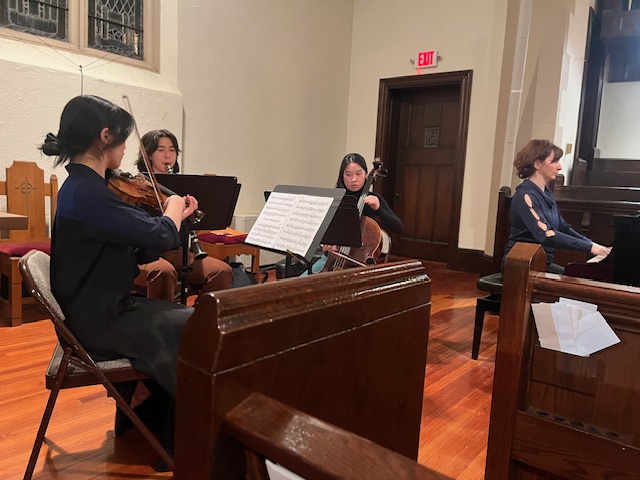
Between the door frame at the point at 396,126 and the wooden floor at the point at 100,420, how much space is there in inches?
103

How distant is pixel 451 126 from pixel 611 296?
4.93 m

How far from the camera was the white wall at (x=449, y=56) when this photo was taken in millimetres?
5141

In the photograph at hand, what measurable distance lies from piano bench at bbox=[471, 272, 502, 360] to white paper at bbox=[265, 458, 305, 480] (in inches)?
92.6

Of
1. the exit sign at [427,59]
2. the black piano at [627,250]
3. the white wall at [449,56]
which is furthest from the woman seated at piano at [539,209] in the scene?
the exit sign at [427,59]

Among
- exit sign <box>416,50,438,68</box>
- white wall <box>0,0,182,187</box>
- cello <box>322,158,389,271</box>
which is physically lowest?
cello <box>322,158,389,271</box>

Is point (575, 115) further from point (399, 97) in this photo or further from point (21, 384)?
point (21, 384)

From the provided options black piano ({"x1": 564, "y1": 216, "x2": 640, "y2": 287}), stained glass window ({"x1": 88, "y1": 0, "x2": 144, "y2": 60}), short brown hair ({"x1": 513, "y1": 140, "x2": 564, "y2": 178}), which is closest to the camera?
black piano ({"x1": 564, "y1": 216, "x2": 640, "y2": 287})

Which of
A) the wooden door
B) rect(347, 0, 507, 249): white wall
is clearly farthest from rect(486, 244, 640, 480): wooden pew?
the wooden door

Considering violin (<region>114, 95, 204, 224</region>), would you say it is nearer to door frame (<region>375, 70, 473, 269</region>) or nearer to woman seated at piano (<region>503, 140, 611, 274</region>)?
woman seated at piano (<region>503, 140, 611, 274</region>)

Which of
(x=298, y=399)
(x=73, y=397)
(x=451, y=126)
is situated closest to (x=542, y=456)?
(x=298, y=399)

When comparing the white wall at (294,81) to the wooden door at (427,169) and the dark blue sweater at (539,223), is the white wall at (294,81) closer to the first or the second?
the wooden door at (427,169)

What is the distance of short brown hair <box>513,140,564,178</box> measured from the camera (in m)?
2.77

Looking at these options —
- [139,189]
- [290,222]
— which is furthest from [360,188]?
[139,189]

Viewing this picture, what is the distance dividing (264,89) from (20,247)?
292 centimetres
